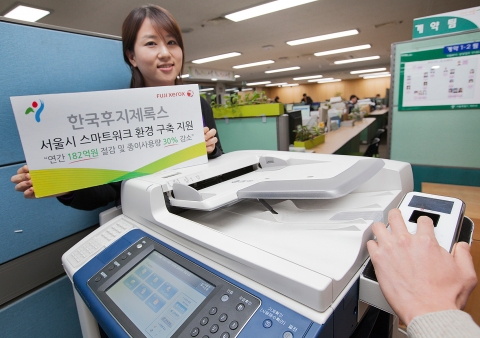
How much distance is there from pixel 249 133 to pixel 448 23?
1.62m

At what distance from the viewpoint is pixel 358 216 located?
1.58 feet

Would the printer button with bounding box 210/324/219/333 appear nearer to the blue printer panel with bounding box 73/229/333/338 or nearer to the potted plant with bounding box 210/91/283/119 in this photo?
the blue printer panel with bounding box 73/229/333/338

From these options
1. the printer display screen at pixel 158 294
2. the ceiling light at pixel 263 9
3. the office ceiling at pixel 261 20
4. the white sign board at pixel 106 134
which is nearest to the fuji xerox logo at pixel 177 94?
the white sign board at pixel 106 134

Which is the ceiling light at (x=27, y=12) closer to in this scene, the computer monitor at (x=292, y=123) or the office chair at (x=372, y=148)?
the computer monitor at (x=292, y=123)

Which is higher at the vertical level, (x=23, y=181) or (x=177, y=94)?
(x=177, y=94)

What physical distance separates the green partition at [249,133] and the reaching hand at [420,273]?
1965 mm

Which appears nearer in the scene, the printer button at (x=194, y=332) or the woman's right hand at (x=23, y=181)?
the printer button at (x=194, y=332)

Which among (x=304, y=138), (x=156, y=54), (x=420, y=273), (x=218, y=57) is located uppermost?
(x=218, y=57)

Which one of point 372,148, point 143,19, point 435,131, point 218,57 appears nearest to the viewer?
point 143,19

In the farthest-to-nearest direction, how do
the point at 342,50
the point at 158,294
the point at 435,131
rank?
the point at 342,50 → the point at 435,131 → the point at 158,294

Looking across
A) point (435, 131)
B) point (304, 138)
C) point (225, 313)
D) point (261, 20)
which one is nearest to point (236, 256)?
point (225, 313)

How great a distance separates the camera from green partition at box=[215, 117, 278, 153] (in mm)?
2320

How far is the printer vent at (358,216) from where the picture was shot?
47 centimetres

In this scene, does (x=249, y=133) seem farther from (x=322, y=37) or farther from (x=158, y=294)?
(x=322, y=37)
